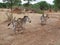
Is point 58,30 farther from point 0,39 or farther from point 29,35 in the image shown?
point 0,39

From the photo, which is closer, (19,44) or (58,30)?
(19,44)

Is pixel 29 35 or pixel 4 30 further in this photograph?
pixel 4 30

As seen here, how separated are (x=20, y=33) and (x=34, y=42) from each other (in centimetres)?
190

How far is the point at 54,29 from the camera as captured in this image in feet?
41.5

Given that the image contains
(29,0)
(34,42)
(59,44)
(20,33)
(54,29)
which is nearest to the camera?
(59,44)

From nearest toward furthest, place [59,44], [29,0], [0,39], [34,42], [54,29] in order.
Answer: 1. [59,44]
2. [34,42]
3. [0,39]
4. [54,29]
5. [29,0]

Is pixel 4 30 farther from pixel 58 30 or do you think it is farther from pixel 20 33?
pixel 58 30

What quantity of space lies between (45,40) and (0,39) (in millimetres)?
1787

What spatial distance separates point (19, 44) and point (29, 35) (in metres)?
1.56

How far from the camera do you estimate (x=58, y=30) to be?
12359 mm

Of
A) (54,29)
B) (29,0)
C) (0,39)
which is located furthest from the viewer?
(29,0)

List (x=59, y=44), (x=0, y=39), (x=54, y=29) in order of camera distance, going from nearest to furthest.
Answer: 1. (x=59, y=44)
2. (x=0, y=39)
3. (x=54, y=29)

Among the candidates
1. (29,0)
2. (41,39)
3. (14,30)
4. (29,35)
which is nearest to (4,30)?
(14,30)

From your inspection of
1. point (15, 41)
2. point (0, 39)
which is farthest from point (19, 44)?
point (0, 39)
